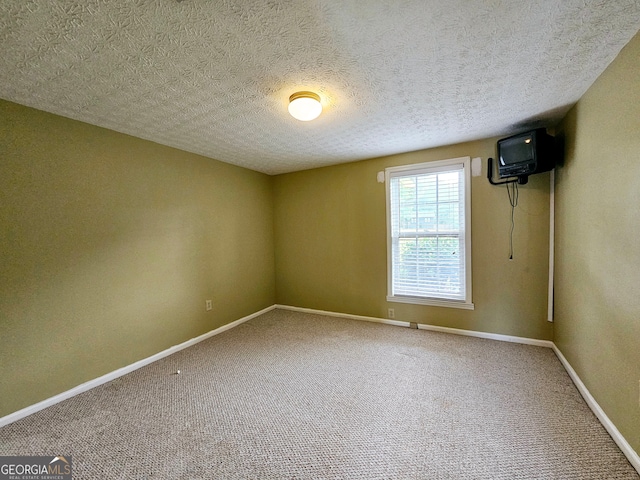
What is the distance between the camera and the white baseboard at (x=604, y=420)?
4.44 feet

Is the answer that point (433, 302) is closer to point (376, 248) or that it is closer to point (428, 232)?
point (428, 232)

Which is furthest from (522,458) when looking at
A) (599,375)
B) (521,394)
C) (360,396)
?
(360,396)

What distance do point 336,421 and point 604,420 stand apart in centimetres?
168

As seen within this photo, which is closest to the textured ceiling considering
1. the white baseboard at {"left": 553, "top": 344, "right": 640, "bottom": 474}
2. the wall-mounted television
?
the wall-mounted television

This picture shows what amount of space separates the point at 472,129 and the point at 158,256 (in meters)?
3.53

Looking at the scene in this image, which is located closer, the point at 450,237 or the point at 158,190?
the point at 158,190

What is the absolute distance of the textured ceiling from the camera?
3.82 ft

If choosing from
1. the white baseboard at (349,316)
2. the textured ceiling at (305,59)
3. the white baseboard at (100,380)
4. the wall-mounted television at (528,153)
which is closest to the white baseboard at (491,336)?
the white baseboard at (349,316)

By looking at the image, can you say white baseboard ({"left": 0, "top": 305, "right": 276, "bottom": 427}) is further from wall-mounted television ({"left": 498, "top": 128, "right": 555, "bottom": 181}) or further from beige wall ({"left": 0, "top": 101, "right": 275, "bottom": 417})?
wall-mounted television ({"left": 498, "top": 128, "right": 555, "bottom": 181})

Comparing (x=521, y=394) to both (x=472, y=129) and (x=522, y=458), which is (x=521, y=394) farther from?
(x=472, y=129)

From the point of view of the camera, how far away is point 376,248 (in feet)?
11.7

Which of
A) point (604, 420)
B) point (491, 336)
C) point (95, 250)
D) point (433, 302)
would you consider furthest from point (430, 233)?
point (95, 250)

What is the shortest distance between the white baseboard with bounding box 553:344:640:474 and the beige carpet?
0.14 ft

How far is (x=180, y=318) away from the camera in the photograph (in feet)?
9.73
